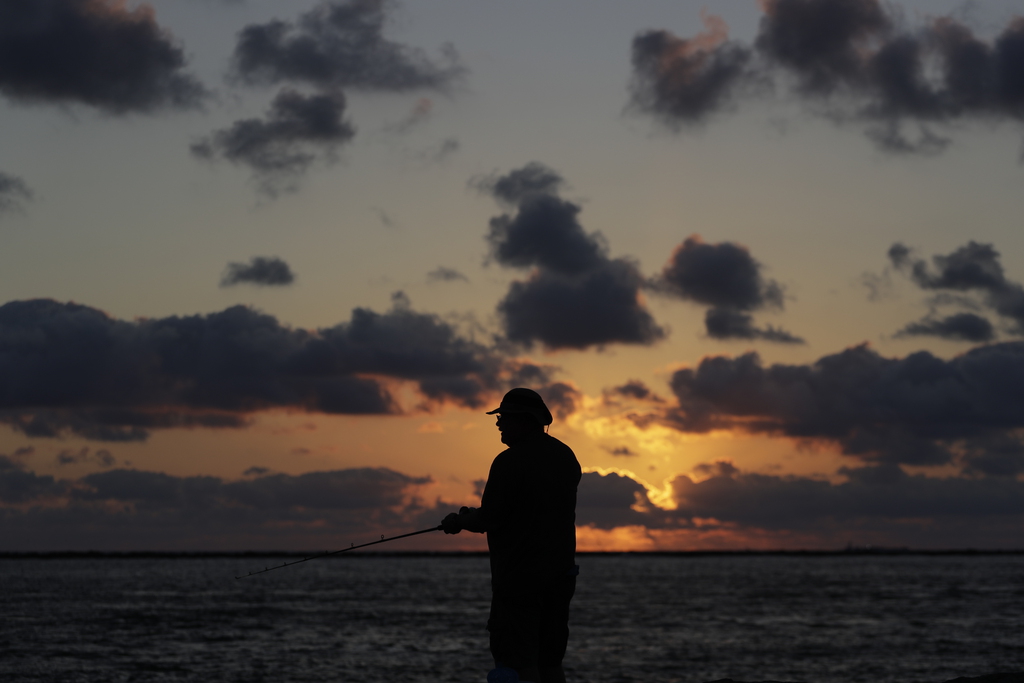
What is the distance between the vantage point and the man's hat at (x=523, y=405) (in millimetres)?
6609

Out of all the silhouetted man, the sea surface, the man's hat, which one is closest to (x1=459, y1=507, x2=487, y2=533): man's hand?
the silhouetted man

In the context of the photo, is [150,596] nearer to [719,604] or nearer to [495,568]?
[719,604]

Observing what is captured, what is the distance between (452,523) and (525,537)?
1.51ft

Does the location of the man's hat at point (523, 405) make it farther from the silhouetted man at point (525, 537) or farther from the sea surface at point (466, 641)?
the sea surface at point (466, 641)

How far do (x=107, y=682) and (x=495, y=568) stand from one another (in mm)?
23253

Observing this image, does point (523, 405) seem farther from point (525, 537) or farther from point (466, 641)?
point (466, 641)

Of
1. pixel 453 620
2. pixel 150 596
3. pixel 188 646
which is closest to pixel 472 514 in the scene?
pixel 188 646

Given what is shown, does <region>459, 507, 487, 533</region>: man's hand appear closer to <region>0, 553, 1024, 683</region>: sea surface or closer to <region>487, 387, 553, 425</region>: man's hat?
<region>487, 387, 553, 425</region>: man's hat

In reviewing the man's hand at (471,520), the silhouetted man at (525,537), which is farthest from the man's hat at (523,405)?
the man's hand at (471,520)

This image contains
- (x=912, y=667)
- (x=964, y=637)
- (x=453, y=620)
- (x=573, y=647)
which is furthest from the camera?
(x=453, y=620)

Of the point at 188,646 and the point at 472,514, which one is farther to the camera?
the point at 188,646

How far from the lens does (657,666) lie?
32031 mm

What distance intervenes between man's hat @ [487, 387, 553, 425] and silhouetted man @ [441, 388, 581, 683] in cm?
3

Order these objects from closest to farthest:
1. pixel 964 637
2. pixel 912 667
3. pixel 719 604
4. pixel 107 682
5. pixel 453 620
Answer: pixel 107 682
pixel 912 667
pixel 964 637
pixel 453 620
pixel 719 604
